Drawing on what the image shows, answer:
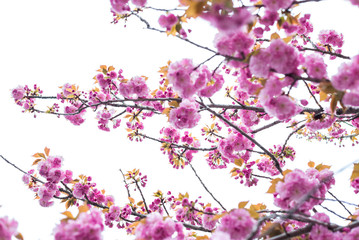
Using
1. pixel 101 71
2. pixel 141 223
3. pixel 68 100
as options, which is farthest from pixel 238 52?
pixel 68 100

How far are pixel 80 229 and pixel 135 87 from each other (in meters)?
2.76

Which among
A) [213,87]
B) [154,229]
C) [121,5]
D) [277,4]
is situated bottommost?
[154,229]

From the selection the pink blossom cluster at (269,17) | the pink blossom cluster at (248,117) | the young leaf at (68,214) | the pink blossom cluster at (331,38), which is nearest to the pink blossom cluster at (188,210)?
the pink blossom cluster at (248,117)

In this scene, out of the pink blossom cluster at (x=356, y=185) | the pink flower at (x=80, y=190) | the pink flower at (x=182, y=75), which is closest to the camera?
the pink flower at (x=182, y=75)

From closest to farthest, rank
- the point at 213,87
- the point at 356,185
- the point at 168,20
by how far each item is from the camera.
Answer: the point at 168,20 → the point at 213,87 → the point at 356,185

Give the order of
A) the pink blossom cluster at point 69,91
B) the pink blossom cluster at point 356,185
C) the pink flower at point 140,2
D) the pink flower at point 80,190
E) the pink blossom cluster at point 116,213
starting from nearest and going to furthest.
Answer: the pink flower at point 140,2
the pink blossom cluster at point 356,185
the pink blossom cluster at point 116,213
the pink flower at point 80,190
the pink blossom cluster at point 69,91

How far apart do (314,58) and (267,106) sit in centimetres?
56

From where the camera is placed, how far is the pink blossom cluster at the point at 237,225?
6.34 ft

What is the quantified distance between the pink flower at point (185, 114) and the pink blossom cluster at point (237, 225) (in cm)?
142

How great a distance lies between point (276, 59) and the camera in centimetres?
197

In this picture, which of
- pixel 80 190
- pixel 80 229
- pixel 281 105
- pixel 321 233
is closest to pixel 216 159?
pixel 80 190

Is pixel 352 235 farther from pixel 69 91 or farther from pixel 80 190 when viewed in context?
pixel 69 91

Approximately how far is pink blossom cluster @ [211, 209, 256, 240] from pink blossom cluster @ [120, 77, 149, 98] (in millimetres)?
2659

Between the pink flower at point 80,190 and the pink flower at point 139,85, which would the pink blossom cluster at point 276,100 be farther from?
the pink flower at point 80,190
